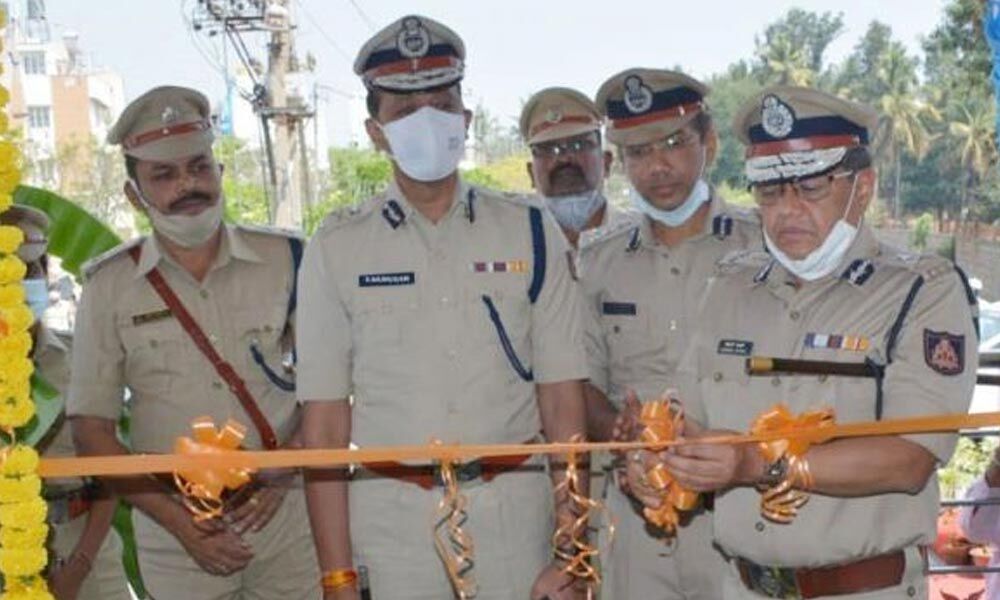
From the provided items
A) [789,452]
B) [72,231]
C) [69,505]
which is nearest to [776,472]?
[789,452]

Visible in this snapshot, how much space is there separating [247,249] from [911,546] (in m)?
1.88

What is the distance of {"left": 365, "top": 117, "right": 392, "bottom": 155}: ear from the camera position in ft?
8.78

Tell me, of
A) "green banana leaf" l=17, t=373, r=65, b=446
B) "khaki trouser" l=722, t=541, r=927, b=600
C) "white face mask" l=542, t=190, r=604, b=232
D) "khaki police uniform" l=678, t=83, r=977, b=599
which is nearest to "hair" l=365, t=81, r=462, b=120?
"khaki police uniform" l=678, t=83, r=977, b=599

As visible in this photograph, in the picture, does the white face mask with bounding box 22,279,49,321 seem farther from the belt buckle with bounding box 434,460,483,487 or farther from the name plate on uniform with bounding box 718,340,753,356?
the name plate on uniform with bounding box 718,340,753,356

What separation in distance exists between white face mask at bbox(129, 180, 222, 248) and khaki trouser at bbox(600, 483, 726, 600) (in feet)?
4.28

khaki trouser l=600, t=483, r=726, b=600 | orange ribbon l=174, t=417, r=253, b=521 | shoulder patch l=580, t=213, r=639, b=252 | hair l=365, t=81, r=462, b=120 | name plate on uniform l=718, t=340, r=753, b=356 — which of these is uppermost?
hair l=365, t=81, r=462, b=120

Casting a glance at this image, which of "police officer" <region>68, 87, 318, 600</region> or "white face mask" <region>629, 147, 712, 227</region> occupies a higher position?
"white face mask" <region>629, 147, 712, 227</region>

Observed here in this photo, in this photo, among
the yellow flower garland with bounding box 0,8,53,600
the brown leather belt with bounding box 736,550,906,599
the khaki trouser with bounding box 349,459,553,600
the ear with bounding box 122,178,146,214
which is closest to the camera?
the yellow flower garland with bounding box 0,8,53,600

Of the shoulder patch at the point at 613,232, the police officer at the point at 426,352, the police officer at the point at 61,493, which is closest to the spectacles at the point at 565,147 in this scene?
the shoulder patch at the point at 613,232

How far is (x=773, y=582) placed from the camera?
7.44 ft

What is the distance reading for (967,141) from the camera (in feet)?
113

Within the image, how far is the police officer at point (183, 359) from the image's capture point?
9.82ft

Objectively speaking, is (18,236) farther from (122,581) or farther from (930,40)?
(930,40)

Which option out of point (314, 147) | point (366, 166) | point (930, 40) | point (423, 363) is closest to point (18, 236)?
point (423, 363)
